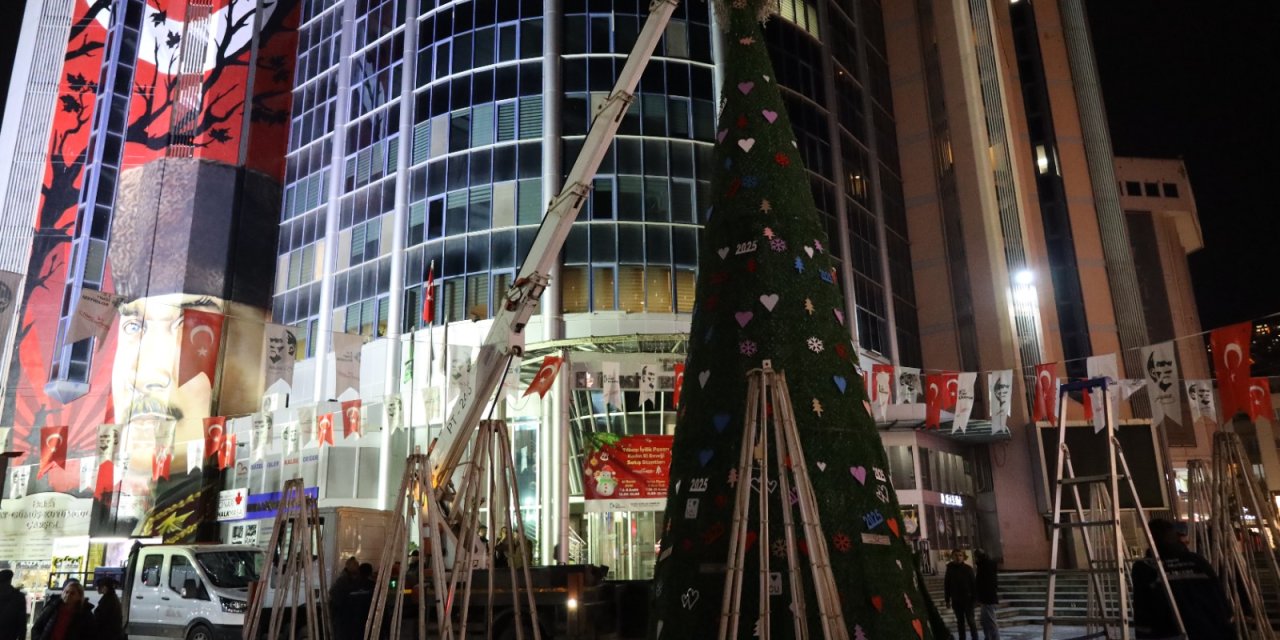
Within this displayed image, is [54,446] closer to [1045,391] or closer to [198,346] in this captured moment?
[198,346]

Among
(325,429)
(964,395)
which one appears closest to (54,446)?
(325,429)

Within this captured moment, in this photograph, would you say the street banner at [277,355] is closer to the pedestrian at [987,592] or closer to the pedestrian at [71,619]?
the pedestrian at [71,619]

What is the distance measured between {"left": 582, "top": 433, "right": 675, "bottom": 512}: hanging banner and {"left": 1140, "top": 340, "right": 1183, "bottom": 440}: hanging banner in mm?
13079

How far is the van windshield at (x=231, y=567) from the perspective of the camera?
1598 cm

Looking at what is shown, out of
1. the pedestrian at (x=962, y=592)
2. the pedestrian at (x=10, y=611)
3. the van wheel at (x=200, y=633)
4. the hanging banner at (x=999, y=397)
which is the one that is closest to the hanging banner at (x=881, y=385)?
the hanging banner at (x=999, y=397)

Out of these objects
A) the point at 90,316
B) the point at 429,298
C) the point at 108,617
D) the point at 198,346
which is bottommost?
the point at 108,617

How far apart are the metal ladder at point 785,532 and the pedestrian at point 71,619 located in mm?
8101

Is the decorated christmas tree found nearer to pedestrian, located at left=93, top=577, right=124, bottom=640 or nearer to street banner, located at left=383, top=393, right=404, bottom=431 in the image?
pedestrian, located at left=93, top=577, right=124, bottom=640

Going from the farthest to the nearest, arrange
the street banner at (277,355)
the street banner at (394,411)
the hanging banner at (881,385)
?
the street banner at (394,411), the hanging banner at (881,385), the street banner at (277,355)

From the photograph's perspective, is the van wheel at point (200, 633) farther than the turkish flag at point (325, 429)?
No

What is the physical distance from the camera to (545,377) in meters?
23.5

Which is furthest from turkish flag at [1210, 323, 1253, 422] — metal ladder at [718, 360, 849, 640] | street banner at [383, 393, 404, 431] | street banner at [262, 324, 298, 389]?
street banner at [383, 393, 404, 431]

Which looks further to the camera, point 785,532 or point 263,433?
point 263,433

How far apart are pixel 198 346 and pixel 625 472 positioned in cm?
1631
